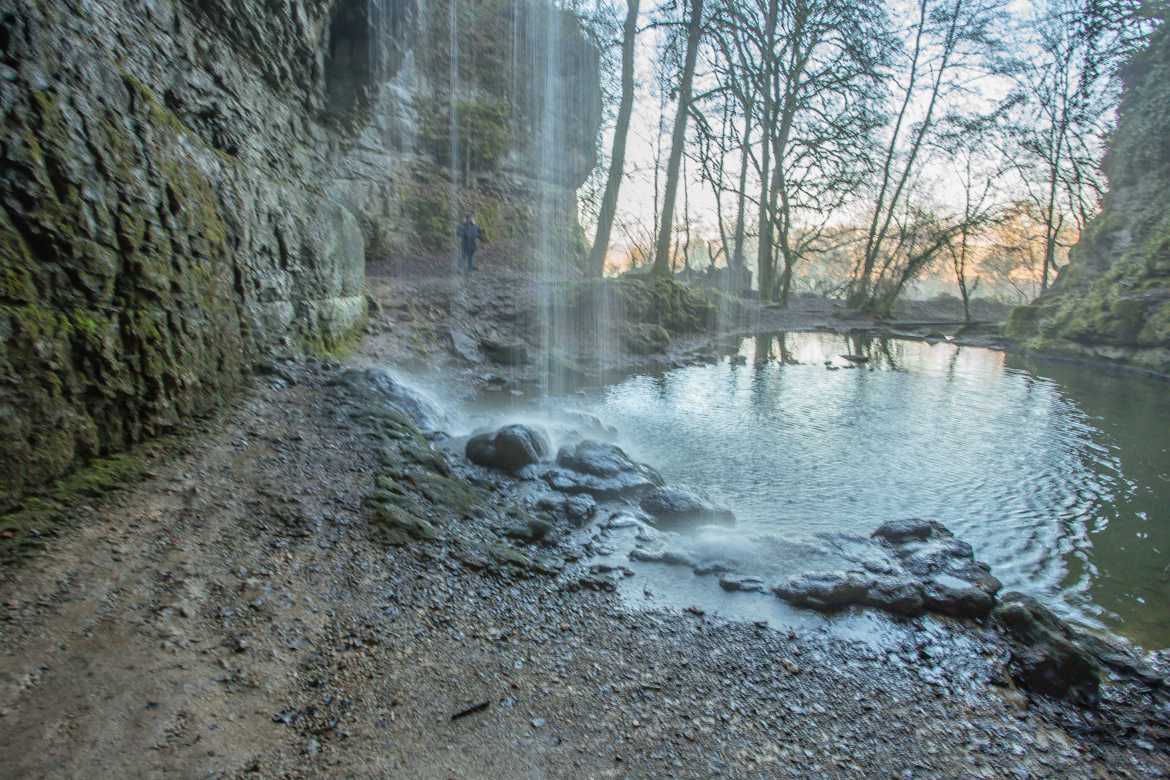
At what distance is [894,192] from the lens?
28.7 m

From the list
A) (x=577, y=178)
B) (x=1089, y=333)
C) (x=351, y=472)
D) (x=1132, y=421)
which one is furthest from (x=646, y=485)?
(x=577, y=178)

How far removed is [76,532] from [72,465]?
1.76ft

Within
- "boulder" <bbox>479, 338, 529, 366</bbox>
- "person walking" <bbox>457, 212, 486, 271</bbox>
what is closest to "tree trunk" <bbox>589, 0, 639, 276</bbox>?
"person walking" <bbox>457, 212, 486, 271</bbox>

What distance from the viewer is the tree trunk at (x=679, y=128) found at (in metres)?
17.2

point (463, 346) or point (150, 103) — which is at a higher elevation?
point (150, 103)

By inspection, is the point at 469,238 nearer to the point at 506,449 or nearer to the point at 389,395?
the point at 389,395

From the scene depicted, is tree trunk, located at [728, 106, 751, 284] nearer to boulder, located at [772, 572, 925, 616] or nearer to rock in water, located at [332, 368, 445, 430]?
rock in water, located at [332, 368, 445, 430]

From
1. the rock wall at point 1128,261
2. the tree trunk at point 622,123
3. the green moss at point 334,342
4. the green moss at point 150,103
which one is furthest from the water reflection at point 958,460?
the tree trunk at point 622,123

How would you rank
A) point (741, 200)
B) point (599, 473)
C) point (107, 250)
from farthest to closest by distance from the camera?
1. point (741, 200)
2. point (599, 473)
3. point (107, 250)

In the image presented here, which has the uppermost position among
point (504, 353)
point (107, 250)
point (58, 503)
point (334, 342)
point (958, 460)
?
point (107, 250)

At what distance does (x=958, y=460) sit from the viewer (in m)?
7.88

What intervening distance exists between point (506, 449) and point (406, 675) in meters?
3.65

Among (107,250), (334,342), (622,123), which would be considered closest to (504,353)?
(334,342)

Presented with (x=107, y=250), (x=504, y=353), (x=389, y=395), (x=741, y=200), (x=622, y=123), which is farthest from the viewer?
(x=741, y=200)
